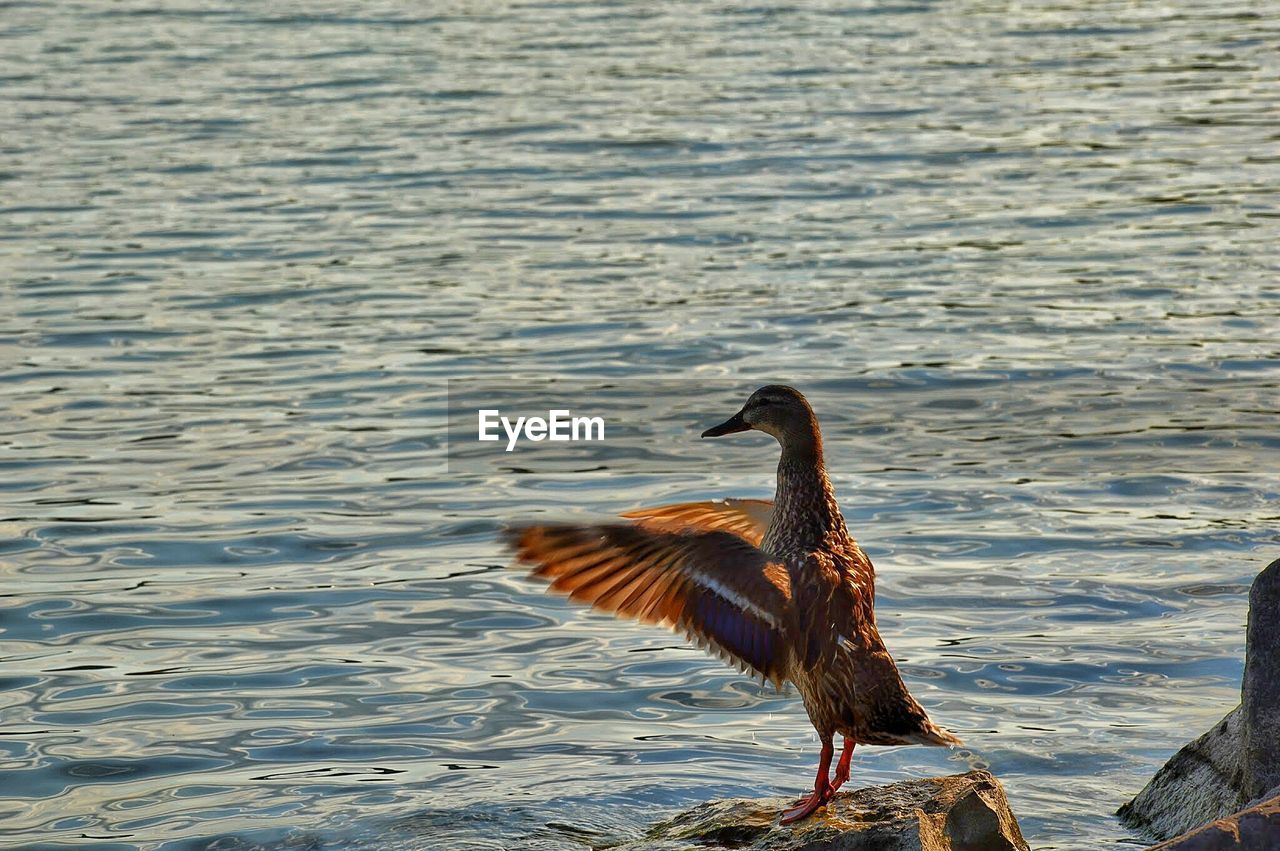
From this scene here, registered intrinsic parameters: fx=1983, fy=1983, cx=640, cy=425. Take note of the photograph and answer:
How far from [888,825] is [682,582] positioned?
103 centimetres

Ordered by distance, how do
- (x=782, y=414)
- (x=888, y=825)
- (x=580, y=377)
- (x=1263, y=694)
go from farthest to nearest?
1. (x=580, y=377)
2. (x=782, y=414)
3. (x=1263, y=694)
4. (x=888, y=825)

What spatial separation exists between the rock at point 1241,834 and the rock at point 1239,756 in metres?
0.92

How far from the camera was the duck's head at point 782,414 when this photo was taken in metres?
6.53

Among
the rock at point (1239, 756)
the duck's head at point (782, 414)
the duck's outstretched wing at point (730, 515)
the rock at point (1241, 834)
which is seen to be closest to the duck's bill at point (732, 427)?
the duck's head at point (782, 414)

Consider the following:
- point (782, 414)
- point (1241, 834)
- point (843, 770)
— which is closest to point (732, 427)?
point (782, 414)

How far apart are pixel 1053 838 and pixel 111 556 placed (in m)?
5.30

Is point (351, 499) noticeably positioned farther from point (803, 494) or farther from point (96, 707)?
point (803, 494)

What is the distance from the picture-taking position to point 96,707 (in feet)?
26.7

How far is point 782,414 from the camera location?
21.6 feet

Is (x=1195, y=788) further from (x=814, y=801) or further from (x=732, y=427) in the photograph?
(x=732, y=427)

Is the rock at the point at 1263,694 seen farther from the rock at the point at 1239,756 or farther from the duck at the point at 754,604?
the duck at the point at 754,604

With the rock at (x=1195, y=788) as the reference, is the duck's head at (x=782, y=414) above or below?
above

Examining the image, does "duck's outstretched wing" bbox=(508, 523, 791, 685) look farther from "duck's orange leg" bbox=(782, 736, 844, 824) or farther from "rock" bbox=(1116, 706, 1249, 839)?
"rock" bbox=(1116, 706, 1249, 839)

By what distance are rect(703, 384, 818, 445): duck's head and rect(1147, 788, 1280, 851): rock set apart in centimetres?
204
